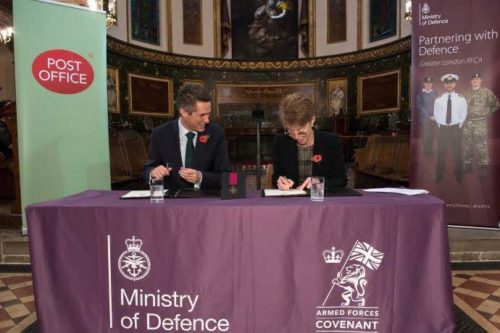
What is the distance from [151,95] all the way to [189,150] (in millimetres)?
8665

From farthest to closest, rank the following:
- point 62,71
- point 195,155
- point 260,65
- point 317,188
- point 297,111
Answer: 1. point 260,65
2. point 62,71
3. point 195,155
4. point 297,111
5. point 317,188

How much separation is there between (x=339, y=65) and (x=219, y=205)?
10.7m

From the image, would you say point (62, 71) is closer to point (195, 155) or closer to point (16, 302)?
point (195, 155)

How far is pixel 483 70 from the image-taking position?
11.0ft

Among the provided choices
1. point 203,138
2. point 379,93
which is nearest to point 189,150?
point 203,138

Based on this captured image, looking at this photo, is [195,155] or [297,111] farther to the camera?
[195,155]

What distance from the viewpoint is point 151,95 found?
10789mm

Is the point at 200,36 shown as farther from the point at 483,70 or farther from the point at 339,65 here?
the point at 483,70

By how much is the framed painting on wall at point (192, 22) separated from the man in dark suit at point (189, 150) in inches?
379

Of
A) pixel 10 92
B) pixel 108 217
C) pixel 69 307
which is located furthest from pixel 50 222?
pixel 10 92

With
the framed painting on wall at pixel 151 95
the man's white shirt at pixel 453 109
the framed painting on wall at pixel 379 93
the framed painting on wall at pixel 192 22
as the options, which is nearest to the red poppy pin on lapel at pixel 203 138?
the man's white shirt at pixel 453 109

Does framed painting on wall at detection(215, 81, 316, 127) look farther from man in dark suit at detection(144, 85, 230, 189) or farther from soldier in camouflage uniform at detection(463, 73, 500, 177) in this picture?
man in dark suit at detection(144, 85, 230, 189)

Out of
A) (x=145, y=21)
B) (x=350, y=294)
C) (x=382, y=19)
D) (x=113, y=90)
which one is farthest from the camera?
(x=145, y=21)

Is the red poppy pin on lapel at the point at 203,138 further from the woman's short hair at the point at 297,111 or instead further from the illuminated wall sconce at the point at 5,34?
the illuminated wall sconce at the point at 5,34
